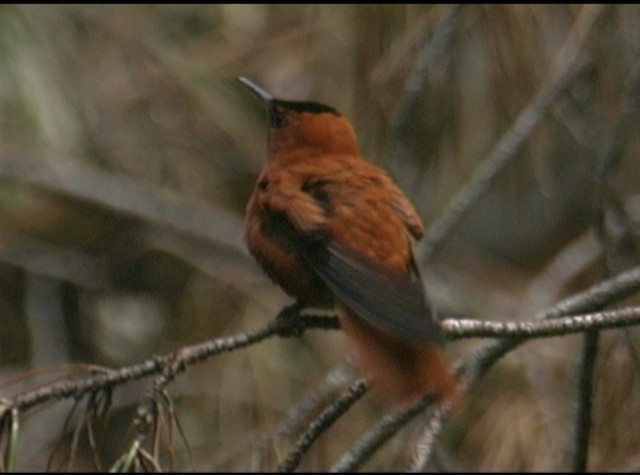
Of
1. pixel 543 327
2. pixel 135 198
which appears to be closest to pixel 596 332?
pixel 543 327

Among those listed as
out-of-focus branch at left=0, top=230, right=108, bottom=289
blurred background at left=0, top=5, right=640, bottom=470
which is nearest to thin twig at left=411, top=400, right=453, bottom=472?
blurred background at left=0, top=5, right=640, bottom=470

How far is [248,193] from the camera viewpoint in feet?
18.9

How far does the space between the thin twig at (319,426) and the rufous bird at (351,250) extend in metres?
0.05

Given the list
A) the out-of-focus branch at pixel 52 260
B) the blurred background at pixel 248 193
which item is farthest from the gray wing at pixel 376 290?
the out-of-focus branch at pixel 52 260

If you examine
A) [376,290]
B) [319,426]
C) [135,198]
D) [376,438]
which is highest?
[376,290]

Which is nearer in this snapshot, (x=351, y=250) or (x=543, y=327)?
(x=543, y=327)

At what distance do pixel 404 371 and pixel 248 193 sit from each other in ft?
10.8

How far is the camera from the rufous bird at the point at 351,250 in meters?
2.49

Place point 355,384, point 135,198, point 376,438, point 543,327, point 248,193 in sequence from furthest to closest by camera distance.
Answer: point 248,193 < point 135,198 < point 376,438 < point 355,384 < point 543,327

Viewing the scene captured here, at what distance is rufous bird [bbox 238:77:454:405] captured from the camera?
2.49 m

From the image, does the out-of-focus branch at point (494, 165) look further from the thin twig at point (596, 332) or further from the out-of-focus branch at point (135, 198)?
the out-of-focus branch at point (135, 198)

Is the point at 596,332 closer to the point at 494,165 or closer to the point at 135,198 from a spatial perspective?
the point at 494,165

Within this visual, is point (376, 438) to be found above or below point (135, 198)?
above

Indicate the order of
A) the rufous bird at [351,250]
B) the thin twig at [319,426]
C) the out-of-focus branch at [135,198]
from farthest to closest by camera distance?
the out-of-focus branch at [135,198], the rufous bird at [351,250], the thin twig at [319,426]
